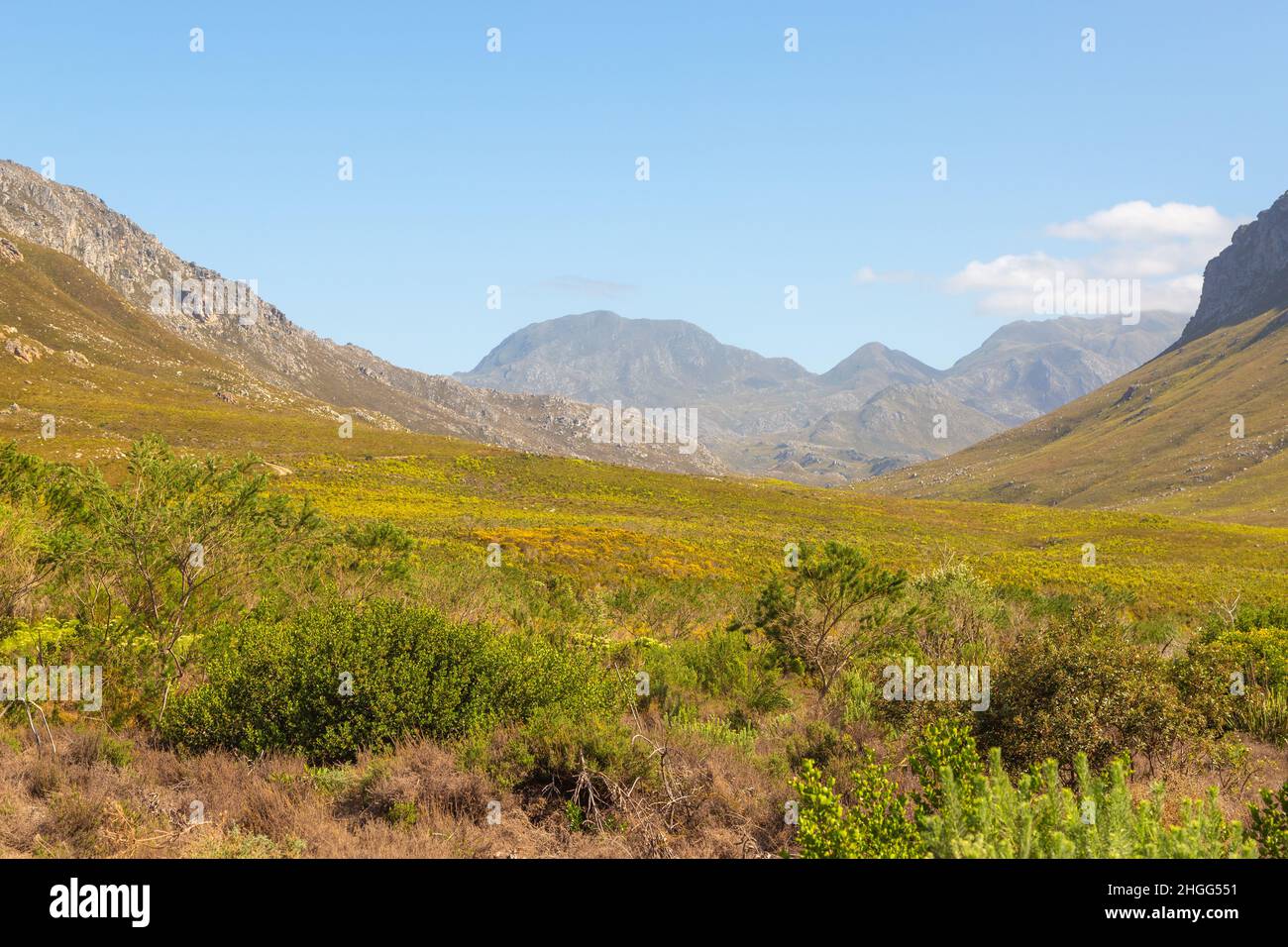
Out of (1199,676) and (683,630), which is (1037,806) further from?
(683,630)

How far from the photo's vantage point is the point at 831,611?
12297 millimetres

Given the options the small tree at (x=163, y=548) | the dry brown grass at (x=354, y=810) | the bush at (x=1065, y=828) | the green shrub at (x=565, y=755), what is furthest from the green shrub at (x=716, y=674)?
the small tree at (x=163, y=548)

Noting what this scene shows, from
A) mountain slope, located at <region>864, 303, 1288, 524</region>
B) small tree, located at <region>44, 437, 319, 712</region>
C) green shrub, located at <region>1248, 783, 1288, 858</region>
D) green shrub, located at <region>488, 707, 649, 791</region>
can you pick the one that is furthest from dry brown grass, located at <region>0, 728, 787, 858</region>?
mountain slope, located at <region>864, 303, 1288, 524</region>

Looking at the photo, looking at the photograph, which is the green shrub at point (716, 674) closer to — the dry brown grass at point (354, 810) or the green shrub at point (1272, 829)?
the dry brown grass at point (354, 810)

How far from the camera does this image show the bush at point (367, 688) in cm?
711

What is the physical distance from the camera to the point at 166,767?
6.71 metres

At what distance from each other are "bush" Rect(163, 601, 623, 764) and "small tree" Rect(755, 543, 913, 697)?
15.6ft

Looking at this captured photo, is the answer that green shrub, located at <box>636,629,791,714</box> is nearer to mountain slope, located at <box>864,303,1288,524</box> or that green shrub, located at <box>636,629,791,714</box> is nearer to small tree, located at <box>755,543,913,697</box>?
small tree, located at <box>755,543,913,697</box>

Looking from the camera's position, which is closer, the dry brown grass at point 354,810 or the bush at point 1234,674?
the dry brown grass at point 354,810

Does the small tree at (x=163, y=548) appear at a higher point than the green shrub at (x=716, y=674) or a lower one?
higher

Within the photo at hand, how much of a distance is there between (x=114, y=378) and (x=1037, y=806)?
119 meters

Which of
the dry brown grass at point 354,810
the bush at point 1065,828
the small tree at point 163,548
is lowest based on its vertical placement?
the dry brown grass at point 354,810

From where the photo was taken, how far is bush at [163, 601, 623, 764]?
7.11m

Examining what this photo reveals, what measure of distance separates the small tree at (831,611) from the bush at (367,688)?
4.74 meters
